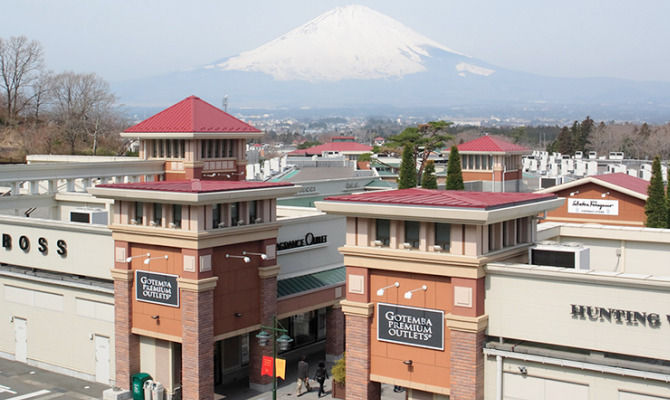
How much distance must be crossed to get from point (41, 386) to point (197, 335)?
9.10 m

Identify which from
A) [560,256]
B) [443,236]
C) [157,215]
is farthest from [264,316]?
[560,256]

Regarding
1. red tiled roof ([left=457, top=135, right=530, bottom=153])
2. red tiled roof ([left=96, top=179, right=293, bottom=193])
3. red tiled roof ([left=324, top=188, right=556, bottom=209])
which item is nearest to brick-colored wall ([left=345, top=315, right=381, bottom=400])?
red tiled roof ([left=324, top=188, right=556, bottom=209])

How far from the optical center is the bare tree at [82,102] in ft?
313

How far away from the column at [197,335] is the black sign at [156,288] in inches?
22.6

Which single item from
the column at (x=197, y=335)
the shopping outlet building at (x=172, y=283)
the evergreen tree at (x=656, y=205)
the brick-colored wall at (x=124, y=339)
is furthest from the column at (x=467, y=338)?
the evergreen tree at (x=656, y=205)

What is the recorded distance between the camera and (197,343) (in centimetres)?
3059

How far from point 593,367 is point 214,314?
15.0 meters

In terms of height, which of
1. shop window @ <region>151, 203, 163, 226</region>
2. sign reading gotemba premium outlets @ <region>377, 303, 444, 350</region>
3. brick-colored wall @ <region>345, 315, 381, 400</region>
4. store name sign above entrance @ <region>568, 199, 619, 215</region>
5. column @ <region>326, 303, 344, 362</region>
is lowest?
column @ <region>326, 303, 344, 362</region>

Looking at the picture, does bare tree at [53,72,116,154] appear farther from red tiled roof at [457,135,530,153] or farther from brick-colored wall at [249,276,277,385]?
brick-colored wall at [249,276,277,385]

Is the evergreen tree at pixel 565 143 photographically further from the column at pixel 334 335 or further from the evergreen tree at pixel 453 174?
the column at pixel 334 335

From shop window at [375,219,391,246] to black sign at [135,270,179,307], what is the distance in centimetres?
935

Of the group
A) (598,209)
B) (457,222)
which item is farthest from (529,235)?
(598,209)

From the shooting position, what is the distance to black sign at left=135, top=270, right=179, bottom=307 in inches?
1233

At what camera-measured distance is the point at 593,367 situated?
72.6 feet
